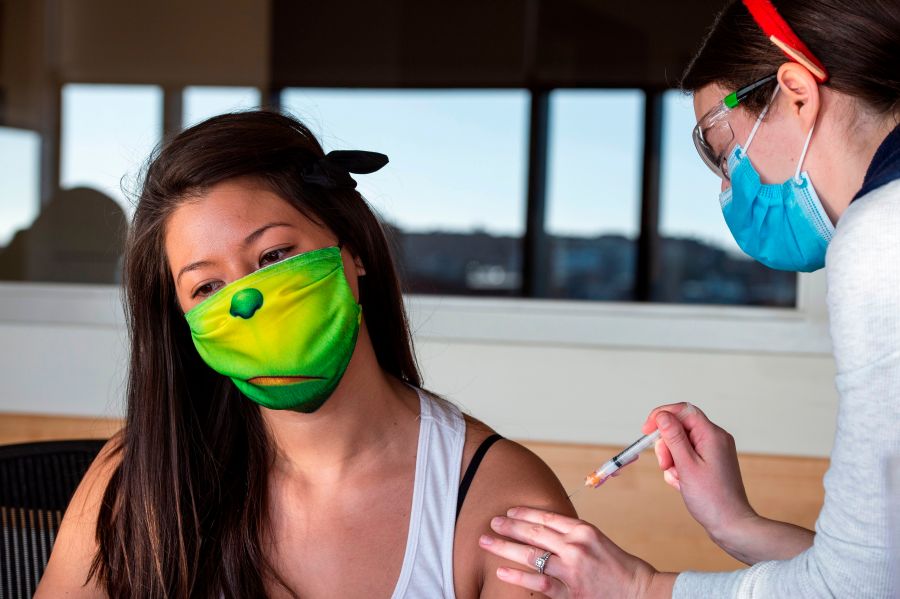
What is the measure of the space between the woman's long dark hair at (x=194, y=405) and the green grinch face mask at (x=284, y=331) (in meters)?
0.10

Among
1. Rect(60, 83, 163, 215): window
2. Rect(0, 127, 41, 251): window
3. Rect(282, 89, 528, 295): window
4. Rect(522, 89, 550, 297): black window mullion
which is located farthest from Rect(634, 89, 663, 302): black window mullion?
Rect(0, 127, 41, 251): window

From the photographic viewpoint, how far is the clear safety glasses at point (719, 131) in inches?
38.9

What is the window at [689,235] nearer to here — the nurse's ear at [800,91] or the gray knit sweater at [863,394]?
the nurse's ear at [800,91]

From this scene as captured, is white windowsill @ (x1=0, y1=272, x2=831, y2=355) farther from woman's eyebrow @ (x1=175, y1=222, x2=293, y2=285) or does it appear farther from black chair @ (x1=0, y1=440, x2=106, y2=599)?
woman's eyebrow @ (x1=175, y1=222, x2=293, y2=285)

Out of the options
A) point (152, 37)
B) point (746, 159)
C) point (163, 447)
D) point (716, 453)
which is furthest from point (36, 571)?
point (152, 37)

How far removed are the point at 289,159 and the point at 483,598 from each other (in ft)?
1.90

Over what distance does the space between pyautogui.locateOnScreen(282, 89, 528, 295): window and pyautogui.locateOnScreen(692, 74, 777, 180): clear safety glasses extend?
4990 millimetres

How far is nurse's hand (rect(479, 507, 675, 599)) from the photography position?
92 cm

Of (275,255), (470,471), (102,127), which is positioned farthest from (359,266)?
(102,127)

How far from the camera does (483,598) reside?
47.1 inches

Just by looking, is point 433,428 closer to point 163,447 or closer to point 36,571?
point 163,447

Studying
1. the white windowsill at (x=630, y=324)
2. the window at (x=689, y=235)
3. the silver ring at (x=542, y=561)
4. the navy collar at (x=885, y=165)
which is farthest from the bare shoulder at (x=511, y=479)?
the window at (x=689, y=235)

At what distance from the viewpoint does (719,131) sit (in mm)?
1054

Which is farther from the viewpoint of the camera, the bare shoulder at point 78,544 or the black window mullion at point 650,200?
the black window mullion at point 650,200
